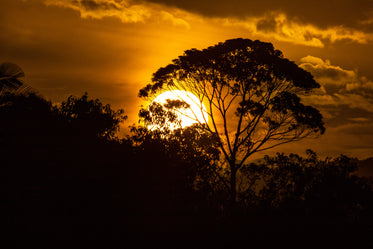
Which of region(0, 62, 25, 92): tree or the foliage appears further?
the foliage

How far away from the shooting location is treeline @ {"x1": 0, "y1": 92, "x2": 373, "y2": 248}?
54.1 feet

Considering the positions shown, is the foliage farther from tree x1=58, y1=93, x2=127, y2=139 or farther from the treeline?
tree x1=58, y1=93, x2=127, y2=139

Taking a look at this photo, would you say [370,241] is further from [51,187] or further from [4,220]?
[4,220]

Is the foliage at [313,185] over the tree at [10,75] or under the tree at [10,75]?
under

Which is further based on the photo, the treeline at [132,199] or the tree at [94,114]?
the tree at [94,114]

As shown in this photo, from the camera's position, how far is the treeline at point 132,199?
1650cm

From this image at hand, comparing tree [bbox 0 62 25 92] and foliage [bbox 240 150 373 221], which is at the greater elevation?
tree [bbox 0 62 25 92]

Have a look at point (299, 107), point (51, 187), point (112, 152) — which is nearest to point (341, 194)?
point (299, 107)

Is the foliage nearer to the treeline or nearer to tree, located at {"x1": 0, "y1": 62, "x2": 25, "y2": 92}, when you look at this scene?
the treeline

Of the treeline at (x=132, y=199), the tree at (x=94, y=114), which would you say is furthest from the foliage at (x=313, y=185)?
the tree at (x=94, y=114)

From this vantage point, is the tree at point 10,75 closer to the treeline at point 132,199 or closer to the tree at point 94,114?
the treeline at point 132,199

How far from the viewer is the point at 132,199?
18.4m

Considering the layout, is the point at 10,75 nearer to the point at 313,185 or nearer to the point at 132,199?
the point at 132,199

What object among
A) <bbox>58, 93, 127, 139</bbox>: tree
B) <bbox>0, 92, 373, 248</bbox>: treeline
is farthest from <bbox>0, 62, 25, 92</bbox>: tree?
<bbox>58, 93, 127, 139</bbox>: tree
